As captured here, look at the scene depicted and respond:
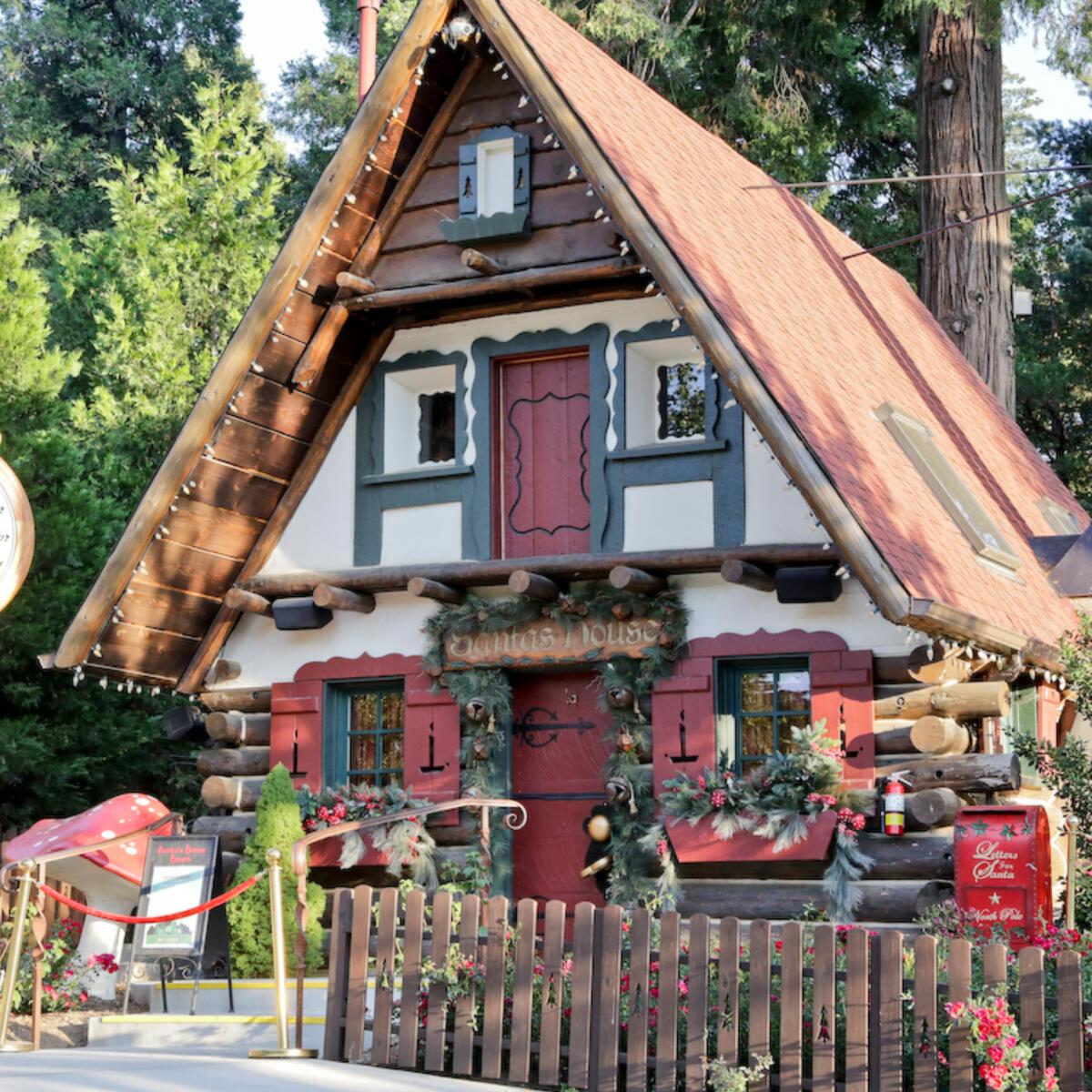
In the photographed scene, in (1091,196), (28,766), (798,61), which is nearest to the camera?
(28,766)

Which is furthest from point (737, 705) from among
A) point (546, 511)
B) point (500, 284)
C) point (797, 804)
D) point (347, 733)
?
point (500, 284)

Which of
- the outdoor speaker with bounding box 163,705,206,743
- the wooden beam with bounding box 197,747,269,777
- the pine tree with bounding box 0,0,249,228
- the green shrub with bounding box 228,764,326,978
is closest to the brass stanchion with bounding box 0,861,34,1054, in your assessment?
the green shrub with bounding box 228,764,326,978

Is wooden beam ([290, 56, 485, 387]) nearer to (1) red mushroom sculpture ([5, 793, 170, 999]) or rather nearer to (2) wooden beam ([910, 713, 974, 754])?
(1) red mushroom sculpture ([5, 793, 170, 999])

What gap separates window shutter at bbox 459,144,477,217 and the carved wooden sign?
3260 millimetres

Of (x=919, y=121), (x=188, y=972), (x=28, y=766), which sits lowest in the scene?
(x=188, y=972)

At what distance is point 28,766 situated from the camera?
1856 centimetres

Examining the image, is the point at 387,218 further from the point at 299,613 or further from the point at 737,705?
Result: the point at 737,705

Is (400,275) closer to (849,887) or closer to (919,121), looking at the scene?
(849,887)

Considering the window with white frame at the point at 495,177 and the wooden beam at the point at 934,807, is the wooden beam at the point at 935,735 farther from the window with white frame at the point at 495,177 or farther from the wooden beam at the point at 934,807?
the window with white frame at the point at 495,177

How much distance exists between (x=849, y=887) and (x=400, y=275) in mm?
5924

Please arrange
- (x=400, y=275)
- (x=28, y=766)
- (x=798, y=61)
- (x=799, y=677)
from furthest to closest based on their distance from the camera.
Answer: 1. (x=798, y=61)
2. (x=28, y=766)
3. (x=400, y=275)
4. (x=799, y=677)

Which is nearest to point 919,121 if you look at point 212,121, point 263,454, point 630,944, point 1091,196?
point 1091,196

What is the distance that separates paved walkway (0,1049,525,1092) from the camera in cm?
949

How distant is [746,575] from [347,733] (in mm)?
3971
